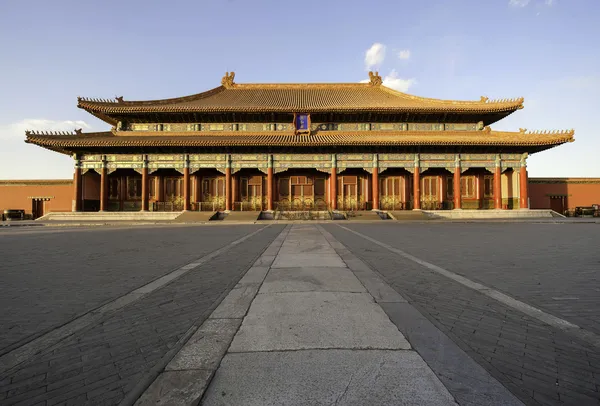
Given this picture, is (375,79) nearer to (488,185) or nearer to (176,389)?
(488,185)

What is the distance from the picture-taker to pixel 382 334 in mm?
2383

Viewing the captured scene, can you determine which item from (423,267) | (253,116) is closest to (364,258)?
(423,267)

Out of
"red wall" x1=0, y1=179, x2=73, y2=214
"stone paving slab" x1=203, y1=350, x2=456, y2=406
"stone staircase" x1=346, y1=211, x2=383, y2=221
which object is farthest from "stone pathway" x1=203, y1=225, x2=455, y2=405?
"red wall" x1=0, y1=179, x2=73, y2=214

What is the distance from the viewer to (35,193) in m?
25.0

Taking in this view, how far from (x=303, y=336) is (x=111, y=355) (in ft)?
4.71

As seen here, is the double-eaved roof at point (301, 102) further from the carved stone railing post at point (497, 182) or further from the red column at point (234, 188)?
the red column at point (234, 188)

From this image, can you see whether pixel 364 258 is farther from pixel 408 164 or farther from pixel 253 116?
pixel 253 116

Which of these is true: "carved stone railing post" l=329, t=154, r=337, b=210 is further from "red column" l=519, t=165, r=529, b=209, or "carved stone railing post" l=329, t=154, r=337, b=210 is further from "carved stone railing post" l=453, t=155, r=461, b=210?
"red column" l=519, t=165, r=529, b=209

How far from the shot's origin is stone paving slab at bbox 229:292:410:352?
2.22 meters

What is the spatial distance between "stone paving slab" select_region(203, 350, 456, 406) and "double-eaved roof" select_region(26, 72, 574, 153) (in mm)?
20441

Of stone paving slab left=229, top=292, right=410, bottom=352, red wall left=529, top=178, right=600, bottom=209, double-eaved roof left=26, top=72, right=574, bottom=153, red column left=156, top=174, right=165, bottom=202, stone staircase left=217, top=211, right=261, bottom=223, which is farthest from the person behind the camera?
red wall left=529, top=178, right=600, bottom=209

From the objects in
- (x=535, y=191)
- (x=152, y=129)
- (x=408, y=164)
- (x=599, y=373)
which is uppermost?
(x=152, y=129)

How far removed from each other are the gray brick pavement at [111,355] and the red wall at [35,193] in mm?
28011

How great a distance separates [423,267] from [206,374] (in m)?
4.27
